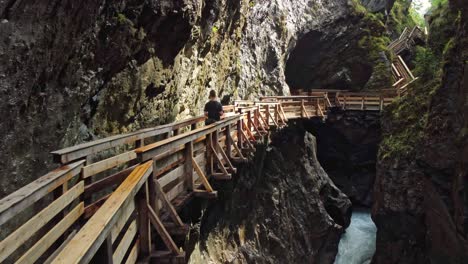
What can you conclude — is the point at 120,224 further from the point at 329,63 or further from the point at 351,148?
the point at 329,63

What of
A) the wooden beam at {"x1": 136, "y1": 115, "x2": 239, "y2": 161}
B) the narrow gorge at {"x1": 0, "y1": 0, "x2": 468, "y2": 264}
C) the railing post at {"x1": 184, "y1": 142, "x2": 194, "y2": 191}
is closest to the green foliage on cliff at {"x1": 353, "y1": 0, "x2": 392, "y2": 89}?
the narrow gorge at {"x1": 0, "y1": 0, "x2": 468, "y2": 264}

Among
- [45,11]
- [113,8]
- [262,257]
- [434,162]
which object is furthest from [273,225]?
[45,11]

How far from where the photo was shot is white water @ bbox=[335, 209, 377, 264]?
79.3 feet

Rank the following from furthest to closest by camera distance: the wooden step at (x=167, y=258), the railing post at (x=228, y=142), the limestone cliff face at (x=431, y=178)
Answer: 1. the limestone cliff face at (x=431, y=178)
2. the railing post at (x=228, y=142)
3. the wooden step at (x=167, y=258)

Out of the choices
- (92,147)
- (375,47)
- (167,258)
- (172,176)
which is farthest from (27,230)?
(375,47)

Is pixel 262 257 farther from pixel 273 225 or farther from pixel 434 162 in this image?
pixel 434 162

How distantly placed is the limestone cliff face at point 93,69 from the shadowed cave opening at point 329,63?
741 inches

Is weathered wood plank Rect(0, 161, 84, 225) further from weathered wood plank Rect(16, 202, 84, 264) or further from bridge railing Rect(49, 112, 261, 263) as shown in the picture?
bridge railing Rect(49, 112, 261, 263)

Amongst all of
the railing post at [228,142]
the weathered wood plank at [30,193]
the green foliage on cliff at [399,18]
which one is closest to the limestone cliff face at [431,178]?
the railing post at [228,142]

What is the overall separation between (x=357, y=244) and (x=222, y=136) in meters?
18.7

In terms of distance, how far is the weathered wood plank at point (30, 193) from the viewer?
279 cm

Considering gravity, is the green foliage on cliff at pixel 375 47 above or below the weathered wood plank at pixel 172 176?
above

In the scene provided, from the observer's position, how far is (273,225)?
19.4 metres

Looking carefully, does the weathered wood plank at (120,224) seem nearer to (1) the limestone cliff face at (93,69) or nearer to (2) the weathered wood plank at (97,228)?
(2) the weathered wood plank at (97,228)
